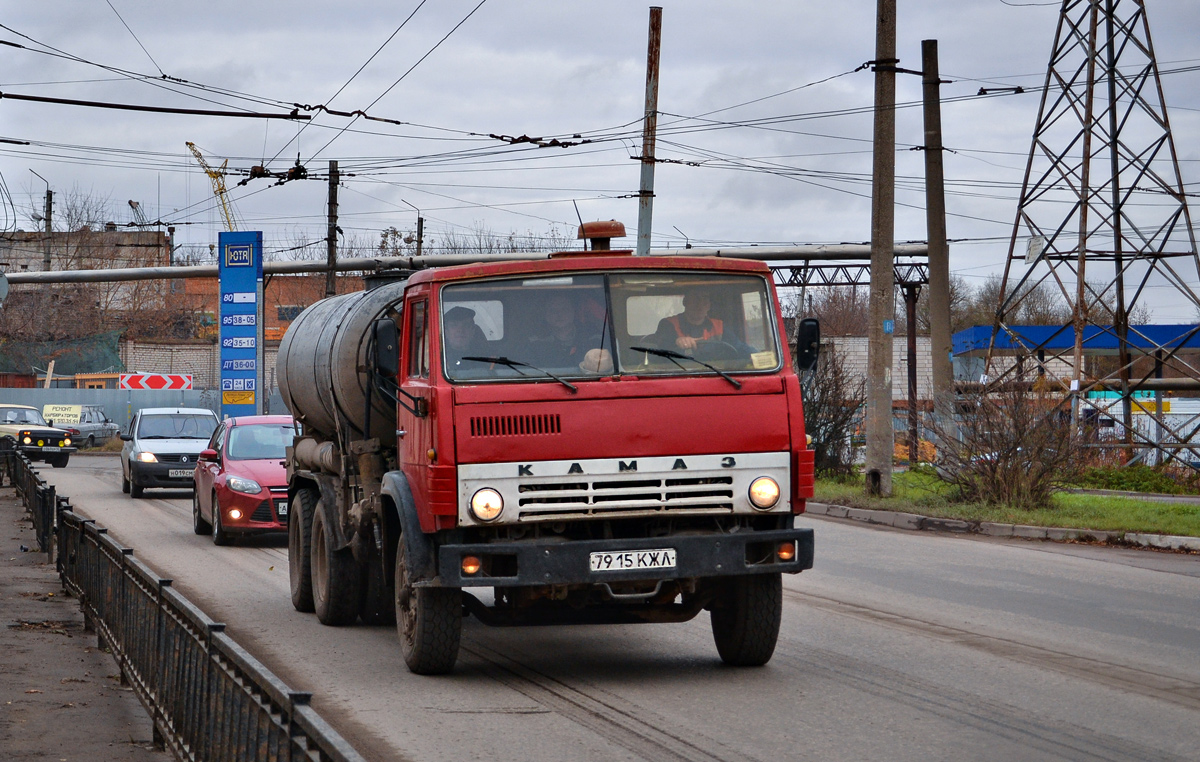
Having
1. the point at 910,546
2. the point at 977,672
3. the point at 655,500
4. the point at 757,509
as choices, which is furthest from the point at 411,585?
the point at 910,546

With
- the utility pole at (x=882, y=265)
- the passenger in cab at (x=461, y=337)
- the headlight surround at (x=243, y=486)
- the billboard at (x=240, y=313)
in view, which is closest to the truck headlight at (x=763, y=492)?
the passenger in cab at (x=461, y=337)

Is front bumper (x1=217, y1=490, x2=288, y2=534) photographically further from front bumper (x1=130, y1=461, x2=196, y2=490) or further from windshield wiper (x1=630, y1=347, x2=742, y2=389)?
windshield wiper (x1=630, y1=347, x2=742, y2=389)

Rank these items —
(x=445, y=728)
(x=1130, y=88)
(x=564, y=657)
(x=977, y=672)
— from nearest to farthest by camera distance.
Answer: (x=445, y=728) < (x=977, y=672) < (x=564, y=657) < (x=1130, y=88)

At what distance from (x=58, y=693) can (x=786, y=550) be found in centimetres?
412

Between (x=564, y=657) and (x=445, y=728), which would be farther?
(x=564, y=657)

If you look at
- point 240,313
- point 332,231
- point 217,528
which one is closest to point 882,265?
point 217,528

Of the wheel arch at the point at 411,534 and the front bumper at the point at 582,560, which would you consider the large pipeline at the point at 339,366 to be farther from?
the front bumper at the point at 582,560

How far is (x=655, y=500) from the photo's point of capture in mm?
7266

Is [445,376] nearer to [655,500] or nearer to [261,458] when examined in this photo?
[655,500]

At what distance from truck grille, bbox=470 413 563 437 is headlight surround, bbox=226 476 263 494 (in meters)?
9.74

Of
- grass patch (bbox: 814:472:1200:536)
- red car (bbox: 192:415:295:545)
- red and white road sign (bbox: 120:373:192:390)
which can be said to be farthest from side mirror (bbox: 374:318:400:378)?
red and white road sign (bbox: 120:373:192:390)

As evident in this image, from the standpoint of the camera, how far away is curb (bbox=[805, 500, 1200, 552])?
50.0 feet

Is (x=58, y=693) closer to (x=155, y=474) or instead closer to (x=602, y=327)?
(x=602, y=327)

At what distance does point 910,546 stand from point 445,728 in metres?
10.2
